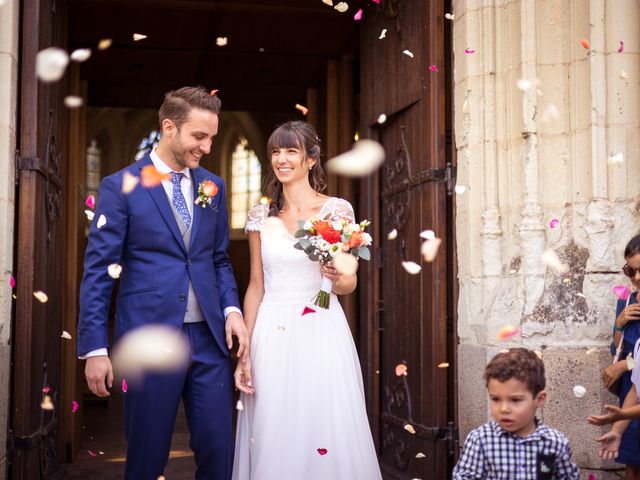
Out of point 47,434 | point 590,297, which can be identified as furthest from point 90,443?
point 590,297

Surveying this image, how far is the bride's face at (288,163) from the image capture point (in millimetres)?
3902

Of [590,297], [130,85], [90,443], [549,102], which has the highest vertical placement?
[130,85]

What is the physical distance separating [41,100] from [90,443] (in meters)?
3.53

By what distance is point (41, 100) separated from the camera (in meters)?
→ 4.64

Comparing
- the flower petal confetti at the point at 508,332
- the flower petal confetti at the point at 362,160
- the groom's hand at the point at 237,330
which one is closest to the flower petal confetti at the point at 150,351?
the groom's hand at the point at 237,330

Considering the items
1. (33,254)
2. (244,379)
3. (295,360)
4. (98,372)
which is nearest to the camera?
(98,372)

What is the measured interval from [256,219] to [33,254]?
126 cm

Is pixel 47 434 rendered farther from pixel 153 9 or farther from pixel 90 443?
pixel 153 9

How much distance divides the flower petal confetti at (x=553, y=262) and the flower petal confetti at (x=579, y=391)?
58 centimetres

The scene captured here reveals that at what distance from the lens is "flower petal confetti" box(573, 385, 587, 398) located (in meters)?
3.97

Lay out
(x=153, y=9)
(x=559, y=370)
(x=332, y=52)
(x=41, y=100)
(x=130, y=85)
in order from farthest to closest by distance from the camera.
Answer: (x=130, y=85)
(x=332, y=52)
(x=153, y=9)
(x=41, y=100)
(x=559, y=370)

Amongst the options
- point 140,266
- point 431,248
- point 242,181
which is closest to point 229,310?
point 140,266

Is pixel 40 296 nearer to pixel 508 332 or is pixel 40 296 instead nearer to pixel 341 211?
pixel 341 211

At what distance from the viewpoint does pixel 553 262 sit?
4.24 m
